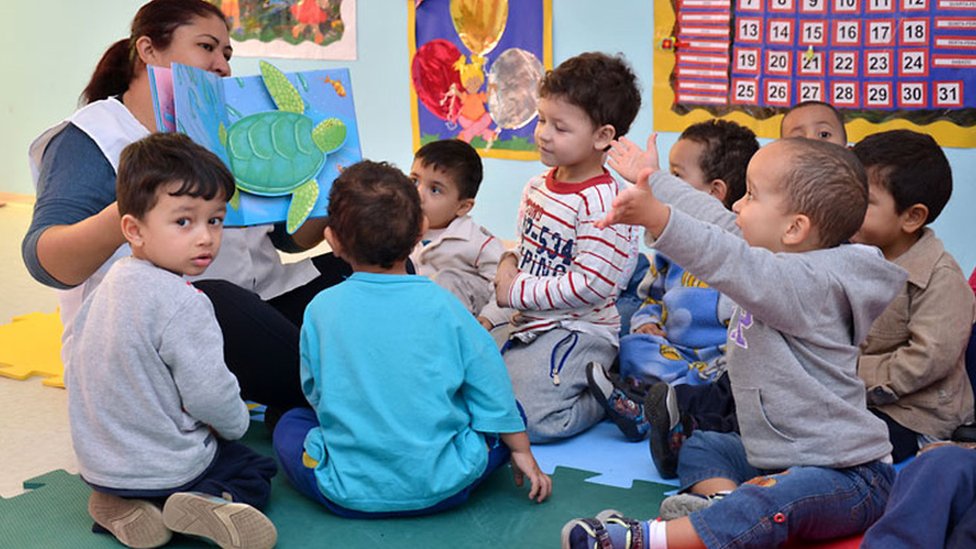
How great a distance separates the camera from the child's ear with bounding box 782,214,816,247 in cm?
186

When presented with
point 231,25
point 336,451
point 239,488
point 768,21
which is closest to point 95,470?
point 239,488

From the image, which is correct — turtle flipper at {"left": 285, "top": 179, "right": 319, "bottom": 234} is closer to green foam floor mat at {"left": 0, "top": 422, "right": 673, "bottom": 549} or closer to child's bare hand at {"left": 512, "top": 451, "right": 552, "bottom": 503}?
green foam floor mat at {"left": 0, "top": 422, "right": 673, "bottom": 549}

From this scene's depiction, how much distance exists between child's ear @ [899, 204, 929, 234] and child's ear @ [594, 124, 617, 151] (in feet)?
2.18

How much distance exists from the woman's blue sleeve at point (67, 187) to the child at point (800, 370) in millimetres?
1178

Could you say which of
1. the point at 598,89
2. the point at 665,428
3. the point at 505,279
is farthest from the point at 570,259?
the point at 665,428

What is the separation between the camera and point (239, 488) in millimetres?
2057

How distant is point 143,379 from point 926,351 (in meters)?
1.55

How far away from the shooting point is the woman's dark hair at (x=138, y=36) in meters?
2.43

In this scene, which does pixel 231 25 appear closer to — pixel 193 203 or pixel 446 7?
pixel 446 7

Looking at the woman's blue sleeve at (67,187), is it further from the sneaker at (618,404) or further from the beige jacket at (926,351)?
the beige jacket at (926,351)

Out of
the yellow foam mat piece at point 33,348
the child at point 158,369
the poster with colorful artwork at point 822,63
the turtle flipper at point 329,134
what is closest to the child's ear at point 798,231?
the child at point 158,369

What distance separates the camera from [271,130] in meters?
2.45

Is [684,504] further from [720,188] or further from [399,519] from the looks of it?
[720,188]

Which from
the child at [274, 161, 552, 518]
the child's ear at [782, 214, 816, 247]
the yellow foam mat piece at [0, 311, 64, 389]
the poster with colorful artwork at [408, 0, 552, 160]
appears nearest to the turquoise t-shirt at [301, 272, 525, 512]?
the child at [274, 161, 552, 518]
